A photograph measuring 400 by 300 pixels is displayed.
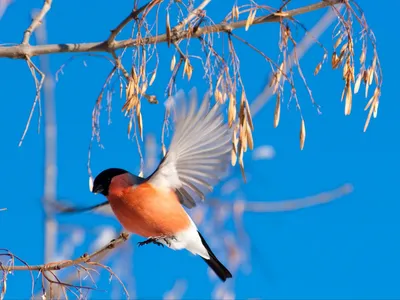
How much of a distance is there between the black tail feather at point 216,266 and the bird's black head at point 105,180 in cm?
38

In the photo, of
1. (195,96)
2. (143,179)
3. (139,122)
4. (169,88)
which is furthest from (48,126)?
(139,122)

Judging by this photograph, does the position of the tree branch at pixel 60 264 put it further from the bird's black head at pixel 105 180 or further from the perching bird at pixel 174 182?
the bird's black head at pixel 105 180

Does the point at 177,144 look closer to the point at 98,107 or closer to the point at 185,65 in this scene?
the point at 98,107

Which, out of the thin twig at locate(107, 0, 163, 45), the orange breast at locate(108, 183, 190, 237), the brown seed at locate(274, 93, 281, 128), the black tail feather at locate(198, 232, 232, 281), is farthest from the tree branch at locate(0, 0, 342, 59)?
the black tail feather at locate(198, 232, 232, 281)

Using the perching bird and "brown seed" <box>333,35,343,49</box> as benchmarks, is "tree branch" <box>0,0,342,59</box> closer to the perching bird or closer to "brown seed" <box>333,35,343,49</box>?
"brown seed" <box>333,35,343,49</box>

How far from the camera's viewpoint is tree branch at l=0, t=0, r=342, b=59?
133 cm

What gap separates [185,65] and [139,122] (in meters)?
0.15

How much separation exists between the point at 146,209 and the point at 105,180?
0.16 meters

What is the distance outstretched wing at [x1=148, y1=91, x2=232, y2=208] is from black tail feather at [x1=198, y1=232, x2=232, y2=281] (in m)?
0.34

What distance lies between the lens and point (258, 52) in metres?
1.36

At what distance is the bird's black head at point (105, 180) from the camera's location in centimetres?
209

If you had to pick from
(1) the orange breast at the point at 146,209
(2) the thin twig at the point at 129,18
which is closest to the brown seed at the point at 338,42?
(2) the thin twig at the point at 129,18

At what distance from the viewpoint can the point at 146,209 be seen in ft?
6.67

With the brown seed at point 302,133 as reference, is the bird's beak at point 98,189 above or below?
above
